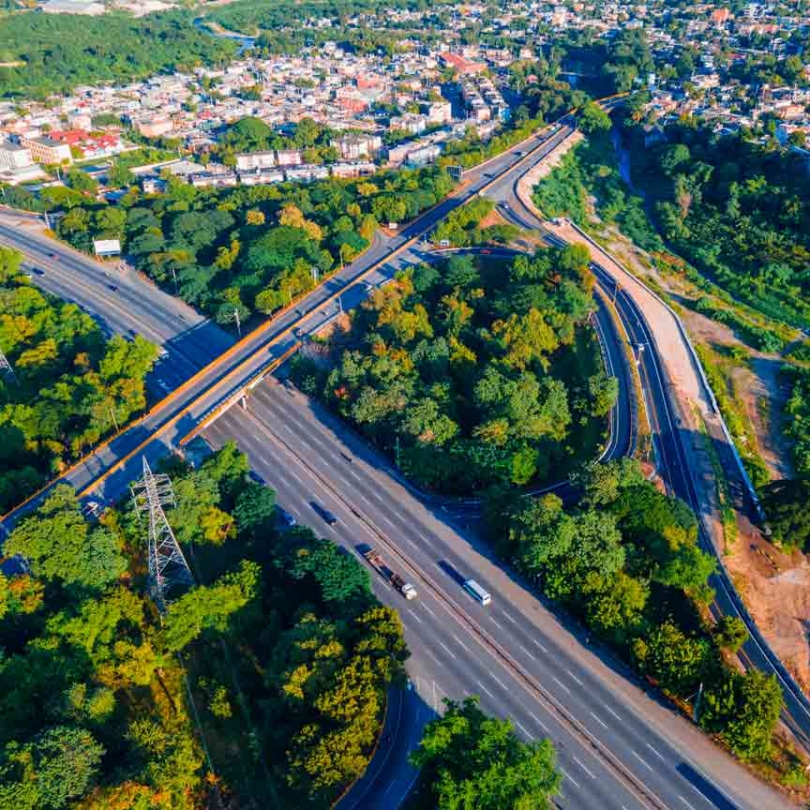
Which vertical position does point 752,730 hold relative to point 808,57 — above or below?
below

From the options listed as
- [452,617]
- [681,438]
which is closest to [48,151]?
[681,438]

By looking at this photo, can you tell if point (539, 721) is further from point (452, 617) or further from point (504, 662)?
point (452, 617)

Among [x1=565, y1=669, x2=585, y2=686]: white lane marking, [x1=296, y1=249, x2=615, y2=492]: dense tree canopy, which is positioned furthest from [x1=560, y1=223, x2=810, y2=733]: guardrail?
[x1=296, y1=249, x2=615, y2=492]: dense tree canopy

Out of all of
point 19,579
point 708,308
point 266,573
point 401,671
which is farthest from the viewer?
point 708,308

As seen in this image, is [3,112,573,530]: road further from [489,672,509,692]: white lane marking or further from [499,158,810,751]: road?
[489,672,509,692]: white lane marking

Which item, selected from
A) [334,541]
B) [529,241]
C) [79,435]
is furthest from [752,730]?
[529,241]

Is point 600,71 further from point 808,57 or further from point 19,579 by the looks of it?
point 19,579
